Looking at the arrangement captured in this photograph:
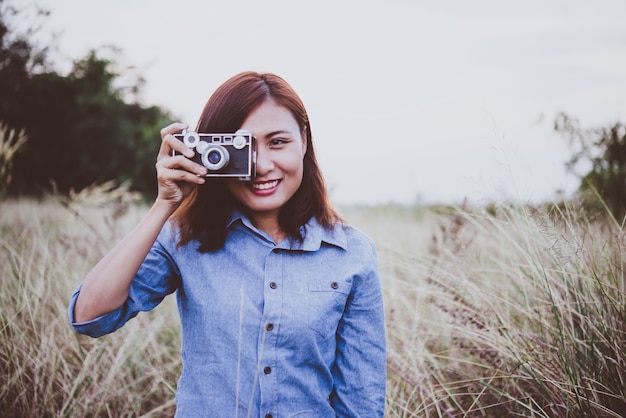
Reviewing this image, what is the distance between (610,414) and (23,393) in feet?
8.56

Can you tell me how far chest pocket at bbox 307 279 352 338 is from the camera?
1598 millimetres

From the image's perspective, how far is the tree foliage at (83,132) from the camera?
40.7 feet

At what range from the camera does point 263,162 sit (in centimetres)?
164

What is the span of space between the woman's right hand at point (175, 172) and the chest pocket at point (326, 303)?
55cm

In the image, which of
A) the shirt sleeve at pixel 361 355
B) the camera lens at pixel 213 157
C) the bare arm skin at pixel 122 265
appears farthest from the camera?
the shirt sleeve at pixel 361 355

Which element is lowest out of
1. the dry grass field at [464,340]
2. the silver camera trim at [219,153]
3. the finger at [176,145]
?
the dry grass field at [464,340]

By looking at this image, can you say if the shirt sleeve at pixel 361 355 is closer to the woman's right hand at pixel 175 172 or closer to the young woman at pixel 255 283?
the young woman at pixel 255 283

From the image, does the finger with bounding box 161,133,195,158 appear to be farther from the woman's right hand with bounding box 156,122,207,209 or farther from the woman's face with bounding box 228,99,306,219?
the woman's face with bounding box 228,99,306,219

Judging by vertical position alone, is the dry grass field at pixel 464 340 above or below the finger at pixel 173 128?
below

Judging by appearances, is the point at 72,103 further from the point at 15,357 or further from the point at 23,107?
the point at 15,357

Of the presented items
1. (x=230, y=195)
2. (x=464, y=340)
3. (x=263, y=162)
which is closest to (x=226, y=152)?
(x=263, y=162)

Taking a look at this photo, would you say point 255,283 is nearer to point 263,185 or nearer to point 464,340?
point 263,185

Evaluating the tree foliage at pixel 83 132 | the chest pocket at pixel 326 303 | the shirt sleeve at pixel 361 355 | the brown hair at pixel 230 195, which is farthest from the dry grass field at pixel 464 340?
the tree foliage at pixel 83 132

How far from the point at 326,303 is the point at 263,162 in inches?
21.8
